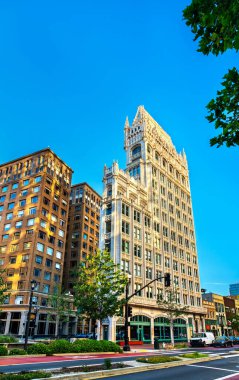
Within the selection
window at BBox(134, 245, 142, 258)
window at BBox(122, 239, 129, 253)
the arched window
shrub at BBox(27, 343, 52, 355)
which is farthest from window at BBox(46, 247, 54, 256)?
shrub at BBox(27, 343, 52, 355)

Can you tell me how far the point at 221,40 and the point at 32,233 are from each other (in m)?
64.9

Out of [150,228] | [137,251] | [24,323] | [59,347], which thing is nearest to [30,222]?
[24,323]

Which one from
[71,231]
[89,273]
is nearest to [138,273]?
[89,273]

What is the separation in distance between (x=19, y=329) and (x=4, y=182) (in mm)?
37419

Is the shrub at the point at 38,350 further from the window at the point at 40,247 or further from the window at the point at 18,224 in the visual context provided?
the window at the point at 18,224

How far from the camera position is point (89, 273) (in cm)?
3653

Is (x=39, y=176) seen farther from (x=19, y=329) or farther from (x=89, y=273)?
(x=89, y=273)

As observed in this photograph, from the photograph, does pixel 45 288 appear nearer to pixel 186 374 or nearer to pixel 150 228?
pixel 150 228

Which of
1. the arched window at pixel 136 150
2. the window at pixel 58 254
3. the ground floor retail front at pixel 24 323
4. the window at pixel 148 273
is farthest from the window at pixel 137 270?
the window at pixel 58 254

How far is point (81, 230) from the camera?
88.7 m

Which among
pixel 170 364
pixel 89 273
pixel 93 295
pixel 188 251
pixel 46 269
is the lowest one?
pixel 170 364

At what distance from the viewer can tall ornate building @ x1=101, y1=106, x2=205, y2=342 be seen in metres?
48.2

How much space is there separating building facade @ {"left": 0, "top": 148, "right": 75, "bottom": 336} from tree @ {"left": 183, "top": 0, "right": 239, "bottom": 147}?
5790cm

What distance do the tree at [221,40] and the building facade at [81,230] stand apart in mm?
78655
